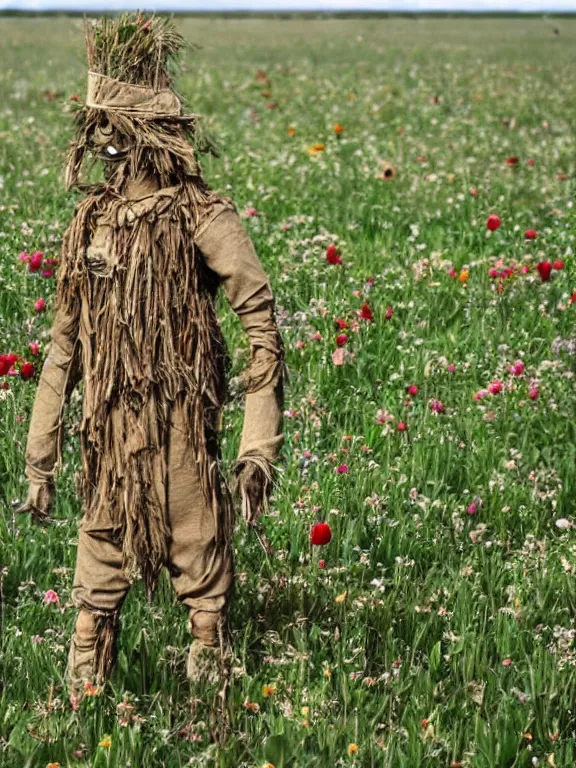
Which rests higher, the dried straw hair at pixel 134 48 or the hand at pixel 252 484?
the dried straw hair at pixel 134 48

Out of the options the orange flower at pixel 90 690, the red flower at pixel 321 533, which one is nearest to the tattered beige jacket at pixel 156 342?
the orange flower at pixel 90 690

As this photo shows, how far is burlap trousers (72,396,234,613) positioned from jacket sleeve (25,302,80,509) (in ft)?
0.84

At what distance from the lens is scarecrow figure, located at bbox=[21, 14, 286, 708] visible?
3531mm

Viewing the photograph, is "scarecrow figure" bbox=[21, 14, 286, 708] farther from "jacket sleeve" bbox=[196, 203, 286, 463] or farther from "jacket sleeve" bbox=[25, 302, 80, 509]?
"jacket sleeve" bbox=[25, 302, 80, 509]

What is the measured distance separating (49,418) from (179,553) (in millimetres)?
674

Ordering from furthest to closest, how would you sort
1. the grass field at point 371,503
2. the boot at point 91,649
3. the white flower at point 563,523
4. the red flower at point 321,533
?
the white flower at point 563,523
the red flower at point 321,533
the boot at point 91,649
the grass field at point 371,503

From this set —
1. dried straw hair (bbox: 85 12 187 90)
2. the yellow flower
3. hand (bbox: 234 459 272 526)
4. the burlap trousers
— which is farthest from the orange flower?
the yellow flower

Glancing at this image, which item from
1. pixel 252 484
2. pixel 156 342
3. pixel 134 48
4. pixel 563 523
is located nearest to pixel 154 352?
pixel 156 342

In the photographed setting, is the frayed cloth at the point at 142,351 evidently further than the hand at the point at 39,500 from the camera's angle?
No

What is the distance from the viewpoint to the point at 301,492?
16.5ft

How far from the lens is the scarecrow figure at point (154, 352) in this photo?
11.6ft

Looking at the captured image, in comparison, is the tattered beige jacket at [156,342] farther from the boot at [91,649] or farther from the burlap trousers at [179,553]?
the boot at [91,649]

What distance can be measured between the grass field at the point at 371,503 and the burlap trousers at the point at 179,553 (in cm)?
29

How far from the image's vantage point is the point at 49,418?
12.7ft
